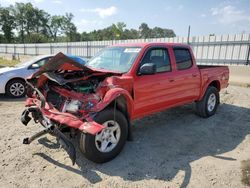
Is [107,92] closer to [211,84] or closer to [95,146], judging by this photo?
[95,146]

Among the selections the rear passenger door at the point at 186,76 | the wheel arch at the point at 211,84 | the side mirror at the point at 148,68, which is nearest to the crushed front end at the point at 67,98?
the side mirror at the point at 148,68

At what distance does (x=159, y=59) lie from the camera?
5.04m

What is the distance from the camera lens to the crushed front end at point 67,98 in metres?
3.50

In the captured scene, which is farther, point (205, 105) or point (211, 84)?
point (211, 84)

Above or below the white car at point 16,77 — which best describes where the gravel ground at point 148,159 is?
below

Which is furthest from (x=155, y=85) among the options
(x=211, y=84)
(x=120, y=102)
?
(x=211, y=84)

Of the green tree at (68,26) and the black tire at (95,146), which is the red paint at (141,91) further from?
the green tree at (68,26)

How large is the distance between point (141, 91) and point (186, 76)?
5.34 feet

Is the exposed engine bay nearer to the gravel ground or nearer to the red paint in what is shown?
the red paint

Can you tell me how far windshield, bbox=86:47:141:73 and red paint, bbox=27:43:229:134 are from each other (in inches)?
6.0

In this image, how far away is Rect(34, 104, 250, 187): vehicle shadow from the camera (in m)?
3.66

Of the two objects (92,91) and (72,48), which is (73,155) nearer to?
(92,91)

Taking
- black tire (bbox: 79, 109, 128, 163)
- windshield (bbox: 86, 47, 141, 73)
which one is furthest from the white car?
black tire (bbox: 79, 109, 128, 163)

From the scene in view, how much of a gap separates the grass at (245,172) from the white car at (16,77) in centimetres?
711
